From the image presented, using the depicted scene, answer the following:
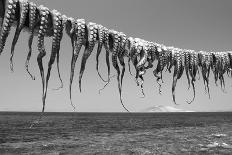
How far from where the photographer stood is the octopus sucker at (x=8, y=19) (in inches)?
81.0

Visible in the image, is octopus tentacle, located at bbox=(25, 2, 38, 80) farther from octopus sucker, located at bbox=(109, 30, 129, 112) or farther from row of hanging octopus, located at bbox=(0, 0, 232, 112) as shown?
octopus sucker, located at bbox=(109, 30, 129, 112)

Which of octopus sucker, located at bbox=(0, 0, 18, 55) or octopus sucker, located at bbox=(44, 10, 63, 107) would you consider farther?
octopus sucker, located at bbox=(44, 10, 63, 107)

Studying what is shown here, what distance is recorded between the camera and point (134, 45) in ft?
10.4

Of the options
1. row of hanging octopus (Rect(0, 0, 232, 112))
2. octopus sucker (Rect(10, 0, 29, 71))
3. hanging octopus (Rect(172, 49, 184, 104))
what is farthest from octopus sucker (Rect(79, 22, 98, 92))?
hanging octopus (Rect(172, 49, 184, 104))

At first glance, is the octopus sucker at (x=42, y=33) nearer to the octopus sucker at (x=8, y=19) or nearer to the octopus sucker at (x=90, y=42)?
the octopus sucker at (x=8, y=19)

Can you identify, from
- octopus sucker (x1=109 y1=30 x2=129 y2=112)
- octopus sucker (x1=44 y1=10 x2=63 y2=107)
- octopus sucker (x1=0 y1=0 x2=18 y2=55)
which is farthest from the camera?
octopus sucker (x1=109 y1=30 x2=129 y2=112)

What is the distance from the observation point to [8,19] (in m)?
2.14

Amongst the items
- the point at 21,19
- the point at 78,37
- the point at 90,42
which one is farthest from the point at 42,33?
the point at 90,42

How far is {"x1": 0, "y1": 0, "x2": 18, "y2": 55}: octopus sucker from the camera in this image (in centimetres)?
206

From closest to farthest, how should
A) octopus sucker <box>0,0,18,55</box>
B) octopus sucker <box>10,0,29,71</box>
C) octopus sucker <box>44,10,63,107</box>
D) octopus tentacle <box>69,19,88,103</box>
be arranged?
octopus sucker <box>0,0,18,55</box> → octopus sucker <box>10,0,29,71</box> → octopus sucker <box>44,10,63,107</box> → octopus tentacle <box>69,19,88,103</box>

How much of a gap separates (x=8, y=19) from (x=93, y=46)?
822 millimetres

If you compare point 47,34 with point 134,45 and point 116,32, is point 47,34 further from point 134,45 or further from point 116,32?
point 134,45

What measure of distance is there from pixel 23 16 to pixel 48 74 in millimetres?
519

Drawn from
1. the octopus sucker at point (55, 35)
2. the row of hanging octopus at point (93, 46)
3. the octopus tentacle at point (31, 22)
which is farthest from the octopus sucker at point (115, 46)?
the octopus tentacle at point (31, 22)
